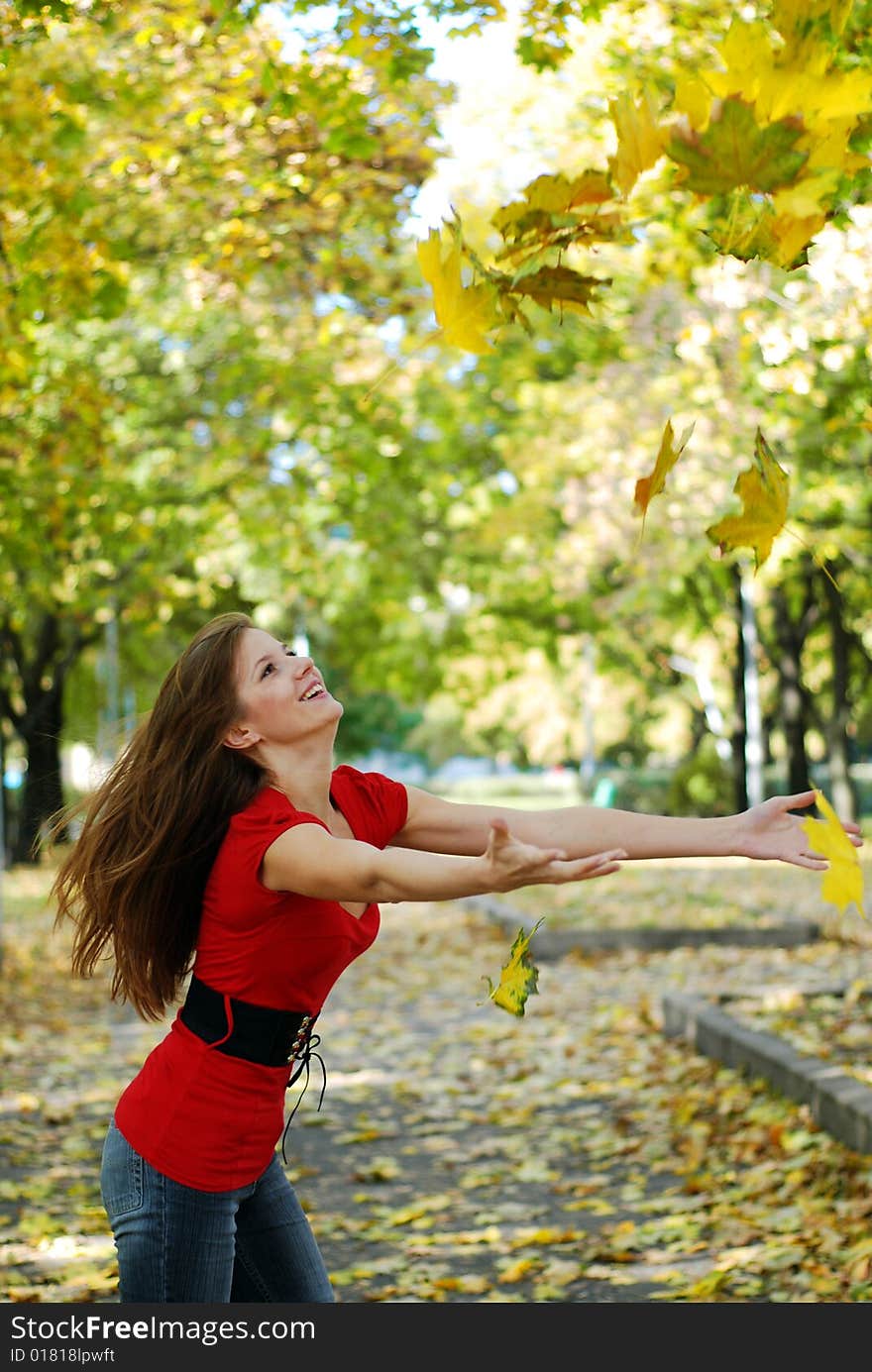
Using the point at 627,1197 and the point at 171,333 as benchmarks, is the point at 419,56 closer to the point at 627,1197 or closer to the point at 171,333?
the point at 627,1197

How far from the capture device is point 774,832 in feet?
10.5

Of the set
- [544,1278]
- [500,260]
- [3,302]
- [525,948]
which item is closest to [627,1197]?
[544,1278]

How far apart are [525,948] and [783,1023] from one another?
20.7 feet

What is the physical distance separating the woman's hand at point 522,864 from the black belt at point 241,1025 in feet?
2.26

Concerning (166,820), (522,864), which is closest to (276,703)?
(166,820)

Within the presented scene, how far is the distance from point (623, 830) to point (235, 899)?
2.81ft

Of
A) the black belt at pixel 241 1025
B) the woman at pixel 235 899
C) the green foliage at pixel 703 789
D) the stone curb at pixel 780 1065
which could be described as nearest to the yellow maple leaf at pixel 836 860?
the woman at pixel 235 899

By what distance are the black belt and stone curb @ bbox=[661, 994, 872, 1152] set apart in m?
3.55

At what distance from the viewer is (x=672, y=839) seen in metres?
3.37

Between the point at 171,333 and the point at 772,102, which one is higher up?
the point at 171,333

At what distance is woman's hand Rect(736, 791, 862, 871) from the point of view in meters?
3.13

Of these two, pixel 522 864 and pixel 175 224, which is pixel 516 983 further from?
pixel 175 224

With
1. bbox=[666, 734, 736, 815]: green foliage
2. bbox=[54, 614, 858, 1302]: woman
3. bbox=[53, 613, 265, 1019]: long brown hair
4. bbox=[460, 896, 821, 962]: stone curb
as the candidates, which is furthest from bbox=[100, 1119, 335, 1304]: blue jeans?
bbox=[666, 734, 736, 815]: green foliage

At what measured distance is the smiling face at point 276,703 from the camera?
10.5ft
